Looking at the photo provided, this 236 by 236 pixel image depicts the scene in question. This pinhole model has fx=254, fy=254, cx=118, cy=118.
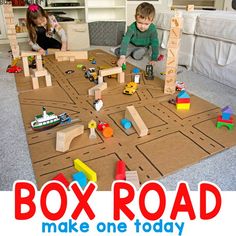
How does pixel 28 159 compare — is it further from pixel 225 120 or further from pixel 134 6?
pixel 134 6

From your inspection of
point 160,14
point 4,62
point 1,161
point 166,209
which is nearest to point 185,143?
point 166,209

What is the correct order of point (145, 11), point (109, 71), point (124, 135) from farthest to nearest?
point (145, 11) < point (109, 71) < point (124, 135)

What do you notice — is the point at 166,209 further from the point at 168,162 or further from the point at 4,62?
the point at 4,62

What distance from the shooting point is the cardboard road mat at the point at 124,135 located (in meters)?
0.79

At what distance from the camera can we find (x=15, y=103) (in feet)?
4.00

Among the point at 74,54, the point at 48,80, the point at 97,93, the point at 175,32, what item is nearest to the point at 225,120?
the point at 175,32

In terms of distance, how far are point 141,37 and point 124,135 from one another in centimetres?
109

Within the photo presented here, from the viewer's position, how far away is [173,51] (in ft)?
3.88

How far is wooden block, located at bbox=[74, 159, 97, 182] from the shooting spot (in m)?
0.71

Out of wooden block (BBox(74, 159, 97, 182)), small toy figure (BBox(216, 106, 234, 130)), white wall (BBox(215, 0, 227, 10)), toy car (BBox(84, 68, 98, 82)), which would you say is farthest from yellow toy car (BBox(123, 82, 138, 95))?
white wall (BBox(215, 0, 227, 10))

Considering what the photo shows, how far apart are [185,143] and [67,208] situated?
1.63ft

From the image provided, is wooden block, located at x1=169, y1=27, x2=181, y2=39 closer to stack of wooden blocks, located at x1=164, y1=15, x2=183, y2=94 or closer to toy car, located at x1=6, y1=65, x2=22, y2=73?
stack of wooden blocks, located at x1=164, y1=15, x2=183, y2=94

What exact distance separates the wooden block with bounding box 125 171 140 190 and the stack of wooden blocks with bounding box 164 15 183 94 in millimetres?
660

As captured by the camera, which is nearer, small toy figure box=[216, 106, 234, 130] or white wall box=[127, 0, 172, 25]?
small toy figure box=[216, 106, 234, 130]
